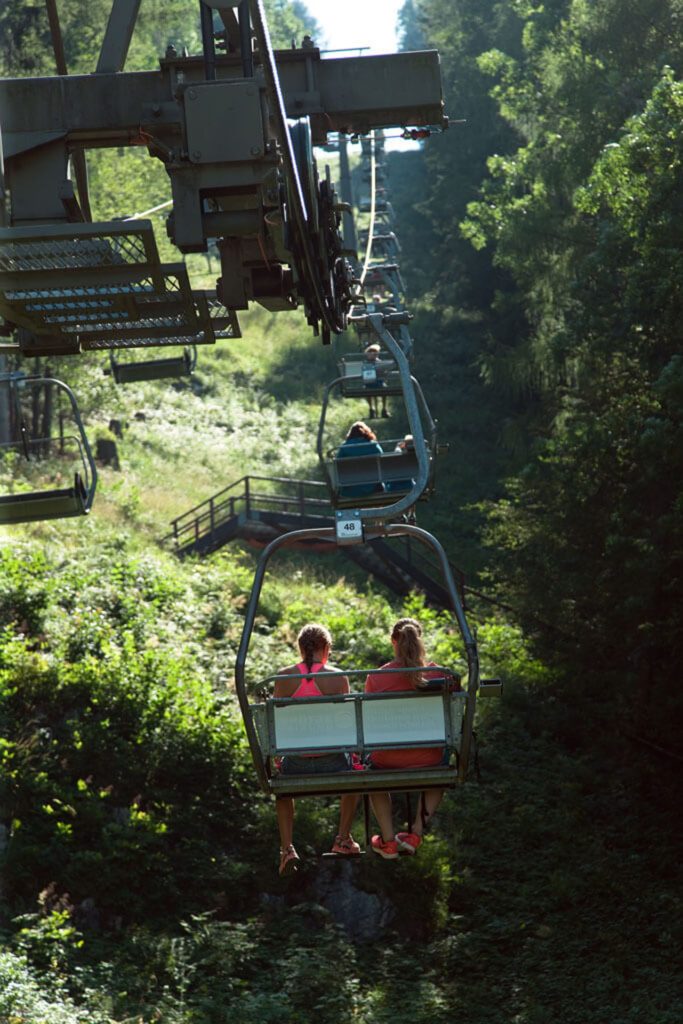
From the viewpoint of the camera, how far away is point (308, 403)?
1766 inches

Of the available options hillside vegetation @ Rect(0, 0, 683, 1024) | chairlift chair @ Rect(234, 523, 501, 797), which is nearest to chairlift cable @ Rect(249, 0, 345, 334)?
chairlift chair @ Rect(234, 523, 501, 797)

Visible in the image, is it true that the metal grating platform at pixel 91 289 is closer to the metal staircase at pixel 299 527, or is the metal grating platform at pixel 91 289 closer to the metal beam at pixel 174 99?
the metal beam at pixel 174 99

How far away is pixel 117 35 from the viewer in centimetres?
957

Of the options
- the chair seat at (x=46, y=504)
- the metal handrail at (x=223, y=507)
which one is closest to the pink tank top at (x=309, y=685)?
the chair seat at (x=46, y=504)

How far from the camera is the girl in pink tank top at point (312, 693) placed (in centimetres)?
912

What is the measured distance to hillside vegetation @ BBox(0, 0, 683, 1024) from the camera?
52.4 feet

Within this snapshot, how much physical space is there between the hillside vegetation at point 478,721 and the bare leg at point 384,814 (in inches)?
217

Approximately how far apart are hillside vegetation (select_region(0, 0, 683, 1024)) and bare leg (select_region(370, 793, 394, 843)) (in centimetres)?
552

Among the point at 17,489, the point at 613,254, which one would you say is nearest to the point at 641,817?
the point at 613,254

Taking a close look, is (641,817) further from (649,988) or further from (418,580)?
(418,580)

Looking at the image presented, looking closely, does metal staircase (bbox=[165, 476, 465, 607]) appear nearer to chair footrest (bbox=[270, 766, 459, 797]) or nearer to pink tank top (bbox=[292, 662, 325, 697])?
pink tank top (bbox=[292, 662, 325, 697])

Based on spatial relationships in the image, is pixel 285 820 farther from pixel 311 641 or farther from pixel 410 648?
pixel 410 648

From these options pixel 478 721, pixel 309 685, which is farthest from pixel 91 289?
pixel 478 721

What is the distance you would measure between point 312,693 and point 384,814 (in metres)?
1.05
